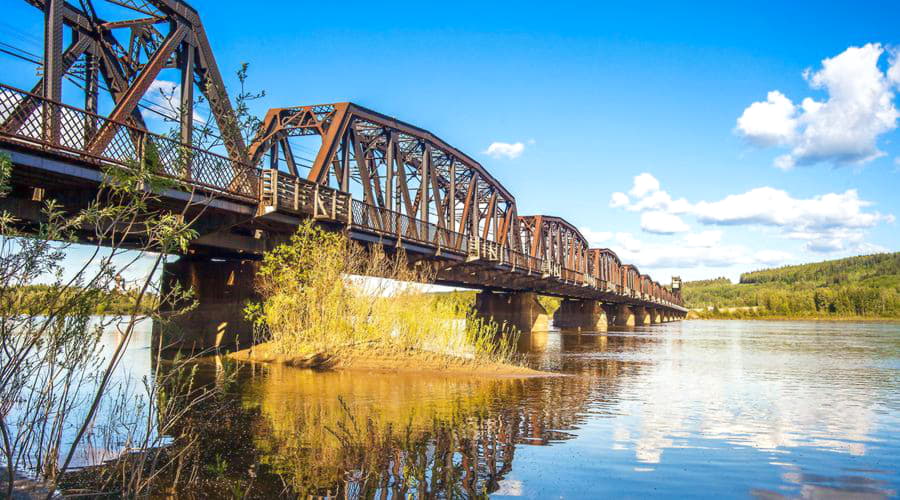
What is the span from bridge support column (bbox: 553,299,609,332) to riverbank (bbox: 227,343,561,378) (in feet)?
240

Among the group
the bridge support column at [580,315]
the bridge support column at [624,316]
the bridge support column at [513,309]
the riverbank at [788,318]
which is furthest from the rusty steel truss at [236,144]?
the riverbank at [788,318]

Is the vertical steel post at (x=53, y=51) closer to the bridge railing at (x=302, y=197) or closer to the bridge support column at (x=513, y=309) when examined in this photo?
the bridge railing at (x=302, y=197)

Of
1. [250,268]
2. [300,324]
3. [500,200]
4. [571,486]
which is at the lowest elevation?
[571,486]

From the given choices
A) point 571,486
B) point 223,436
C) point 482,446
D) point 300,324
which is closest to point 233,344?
point 300,324

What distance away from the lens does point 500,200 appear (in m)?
63.5

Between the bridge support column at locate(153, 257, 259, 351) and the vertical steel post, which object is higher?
the vertical steel post

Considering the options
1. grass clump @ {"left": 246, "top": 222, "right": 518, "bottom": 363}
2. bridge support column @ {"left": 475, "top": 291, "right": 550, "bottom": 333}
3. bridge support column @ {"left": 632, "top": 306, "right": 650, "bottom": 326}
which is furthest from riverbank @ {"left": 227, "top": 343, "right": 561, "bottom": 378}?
bridge support column @ {"left": 632, "top": 306, "right": 650, "bottom": 326}

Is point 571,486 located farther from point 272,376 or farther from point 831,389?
point 831,389

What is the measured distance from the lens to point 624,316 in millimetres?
122375

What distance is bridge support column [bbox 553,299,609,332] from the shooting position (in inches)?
3782

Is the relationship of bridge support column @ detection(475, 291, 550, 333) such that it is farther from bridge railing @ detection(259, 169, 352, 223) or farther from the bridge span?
bridge railing @ detection(259, 169, 352, 223)

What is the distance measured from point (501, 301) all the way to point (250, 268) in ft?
144

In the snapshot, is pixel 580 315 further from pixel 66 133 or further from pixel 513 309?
pixel 66 133

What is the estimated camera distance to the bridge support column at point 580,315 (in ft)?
315
